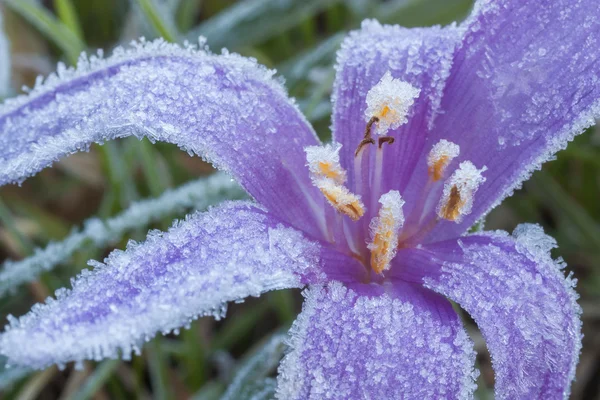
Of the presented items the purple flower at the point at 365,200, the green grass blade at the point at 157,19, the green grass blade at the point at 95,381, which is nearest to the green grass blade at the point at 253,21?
the green grass blade at the point at 157,19

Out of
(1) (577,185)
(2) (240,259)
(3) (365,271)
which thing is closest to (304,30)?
(1) (577,185)

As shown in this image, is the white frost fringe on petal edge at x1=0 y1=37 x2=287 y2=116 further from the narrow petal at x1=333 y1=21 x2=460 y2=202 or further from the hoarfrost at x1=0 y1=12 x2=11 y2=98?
the hoarfrost at x1=0 y1=12 x2=11 y2=98

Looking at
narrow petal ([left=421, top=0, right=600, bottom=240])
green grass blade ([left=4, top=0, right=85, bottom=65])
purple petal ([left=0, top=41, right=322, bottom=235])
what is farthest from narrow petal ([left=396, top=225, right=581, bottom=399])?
green grass blade ([left=4, top=0, right=85, bottom=65])

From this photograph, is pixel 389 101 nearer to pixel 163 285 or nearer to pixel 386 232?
pixel 386 232

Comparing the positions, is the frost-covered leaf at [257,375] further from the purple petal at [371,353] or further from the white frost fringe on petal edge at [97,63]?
the white frost fringe on petal edge at [97,63]

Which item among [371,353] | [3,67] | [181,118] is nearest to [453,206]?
[371,353]

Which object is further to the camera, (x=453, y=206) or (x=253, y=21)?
(x=253, y=21)
